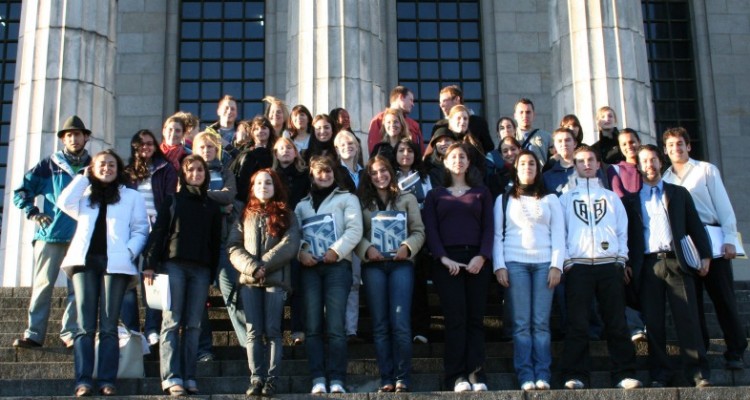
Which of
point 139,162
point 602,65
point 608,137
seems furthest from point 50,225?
point 602,65

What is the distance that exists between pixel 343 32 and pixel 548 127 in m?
7.42

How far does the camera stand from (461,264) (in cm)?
1077

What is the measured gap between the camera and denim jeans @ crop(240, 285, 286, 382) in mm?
10023

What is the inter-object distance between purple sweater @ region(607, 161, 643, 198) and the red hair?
154 inches

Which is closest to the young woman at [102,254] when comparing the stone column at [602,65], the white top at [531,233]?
the white top at [531,233]

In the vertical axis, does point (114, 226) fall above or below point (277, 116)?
below

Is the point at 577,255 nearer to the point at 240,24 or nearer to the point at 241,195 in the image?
the point at 241,195

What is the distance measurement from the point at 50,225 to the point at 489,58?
14402 mm

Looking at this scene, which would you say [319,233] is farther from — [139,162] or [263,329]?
[139,162]

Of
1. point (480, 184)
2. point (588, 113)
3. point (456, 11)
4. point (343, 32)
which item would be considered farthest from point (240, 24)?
point (480, 184)

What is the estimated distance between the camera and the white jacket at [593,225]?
1088cm

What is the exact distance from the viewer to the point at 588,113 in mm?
18250

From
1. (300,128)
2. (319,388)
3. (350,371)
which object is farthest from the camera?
(300,128)

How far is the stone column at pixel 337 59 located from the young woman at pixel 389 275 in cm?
644
